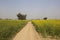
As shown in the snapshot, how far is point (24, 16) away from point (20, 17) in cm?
457

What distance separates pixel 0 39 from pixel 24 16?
11002cm

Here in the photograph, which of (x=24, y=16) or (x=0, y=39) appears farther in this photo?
(x=24, y=16)

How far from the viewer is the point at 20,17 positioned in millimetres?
117562

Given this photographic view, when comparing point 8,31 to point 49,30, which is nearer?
point 8,31

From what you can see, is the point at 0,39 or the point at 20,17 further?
the point at 20,17

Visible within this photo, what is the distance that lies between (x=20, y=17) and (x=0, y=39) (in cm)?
10699

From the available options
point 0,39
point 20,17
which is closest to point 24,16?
point 20,17

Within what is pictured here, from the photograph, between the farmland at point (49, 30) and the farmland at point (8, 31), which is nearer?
the farmland at point (8, 31)

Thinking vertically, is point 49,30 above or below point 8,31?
below

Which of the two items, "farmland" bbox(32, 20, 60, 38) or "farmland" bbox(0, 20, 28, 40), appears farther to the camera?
"farmland" bbox(32, 20, 60, 38)

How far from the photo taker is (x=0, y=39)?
35.4ft

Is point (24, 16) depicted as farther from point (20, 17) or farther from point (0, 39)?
point (0, 39)

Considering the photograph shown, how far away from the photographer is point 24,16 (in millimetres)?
120688
